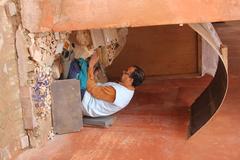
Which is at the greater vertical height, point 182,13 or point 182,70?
point 182,13

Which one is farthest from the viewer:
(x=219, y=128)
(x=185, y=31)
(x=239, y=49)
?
(x=239, y=49)

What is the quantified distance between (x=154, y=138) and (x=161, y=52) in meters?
2.05

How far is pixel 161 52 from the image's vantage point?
192 inches

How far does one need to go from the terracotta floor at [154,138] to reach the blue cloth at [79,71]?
1.35ft

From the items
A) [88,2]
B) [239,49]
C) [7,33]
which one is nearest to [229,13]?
[88,2]

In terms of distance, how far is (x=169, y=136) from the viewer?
3.03 m

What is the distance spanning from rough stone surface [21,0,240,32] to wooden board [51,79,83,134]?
51cm

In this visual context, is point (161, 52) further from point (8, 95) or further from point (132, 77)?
point (8, 95)

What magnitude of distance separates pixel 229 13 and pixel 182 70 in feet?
7.66

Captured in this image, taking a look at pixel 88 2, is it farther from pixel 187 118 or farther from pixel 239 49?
pixel 239 49

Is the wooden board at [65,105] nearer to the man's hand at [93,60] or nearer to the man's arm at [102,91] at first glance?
the man's arm at [102,91]

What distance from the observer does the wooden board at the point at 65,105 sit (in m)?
3.03

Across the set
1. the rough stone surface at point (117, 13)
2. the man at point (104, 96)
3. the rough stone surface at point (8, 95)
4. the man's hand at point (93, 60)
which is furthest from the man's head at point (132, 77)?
the rough stone surface at point (8, 95)

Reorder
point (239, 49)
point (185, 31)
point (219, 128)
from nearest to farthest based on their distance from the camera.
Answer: point (219, 128) → point (185, 31) → point (239, 49)
